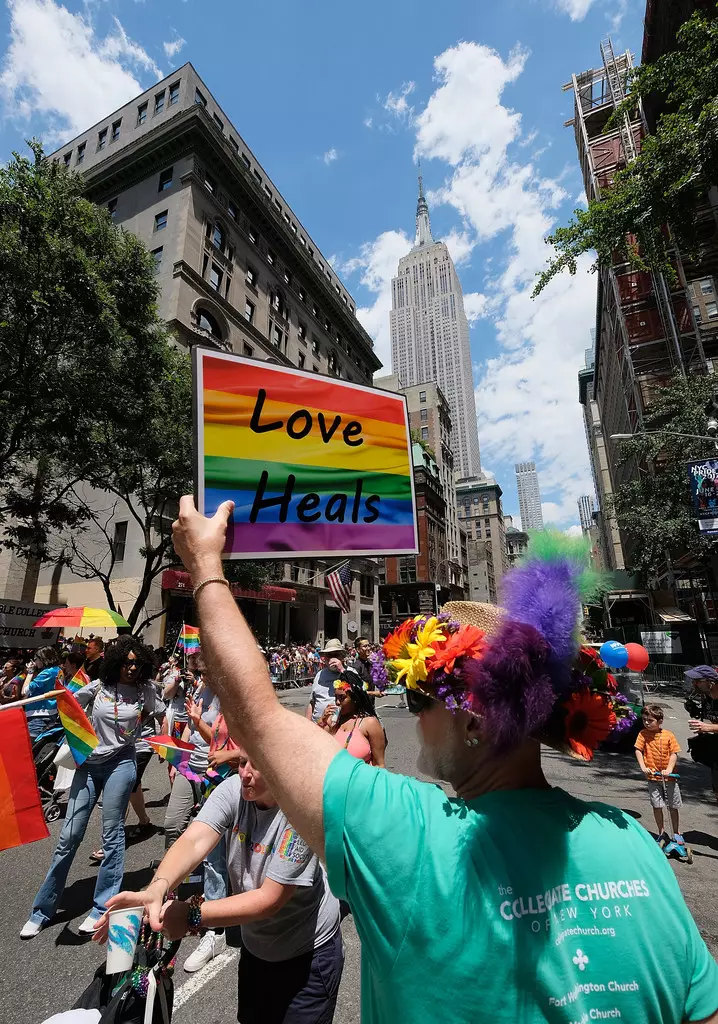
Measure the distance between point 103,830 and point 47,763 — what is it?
430 centimetres

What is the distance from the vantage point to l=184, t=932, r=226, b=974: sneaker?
3836 mm

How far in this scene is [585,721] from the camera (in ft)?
4.24

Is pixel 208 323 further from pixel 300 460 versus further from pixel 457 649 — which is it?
pixel 457 649

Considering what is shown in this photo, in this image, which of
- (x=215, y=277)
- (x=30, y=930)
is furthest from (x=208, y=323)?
(x=30, y=930)

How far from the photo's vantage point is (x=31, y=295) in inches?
530

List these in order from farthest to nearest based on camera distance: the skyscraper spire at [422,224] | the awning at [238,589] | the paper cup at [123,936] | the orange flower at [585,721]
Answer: the skyscraper spire at [422,224] → the awning at [238,589] → the paper cup at [123,936] → the orange flower at [585,721]

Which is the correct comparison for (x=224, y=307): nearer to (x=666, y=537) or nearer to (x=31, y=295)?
(x=31, y=295)

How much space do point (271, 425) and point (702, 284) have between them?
4397cm

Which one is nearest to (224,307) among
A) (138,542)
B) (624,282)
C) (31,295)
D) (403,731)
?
(138,542)

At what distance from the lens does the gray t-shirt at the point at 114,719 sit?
4734mm

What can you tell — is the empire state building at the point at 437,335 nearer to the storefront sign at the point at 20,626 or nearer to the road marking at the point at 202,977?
the storefront sign at the point at 20,626

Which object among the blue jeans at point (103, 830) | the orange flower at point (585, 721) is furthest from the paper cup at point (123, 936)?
the blue jeans at point (103, 830)

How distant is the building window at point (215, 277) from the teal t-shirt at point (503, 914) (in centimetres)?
3456

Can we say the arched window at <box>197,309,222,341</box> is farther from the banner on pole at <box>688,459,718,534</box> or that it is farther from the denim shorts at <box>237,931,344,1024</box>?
the denim shorts at <box>237,931,344,1024</box>
